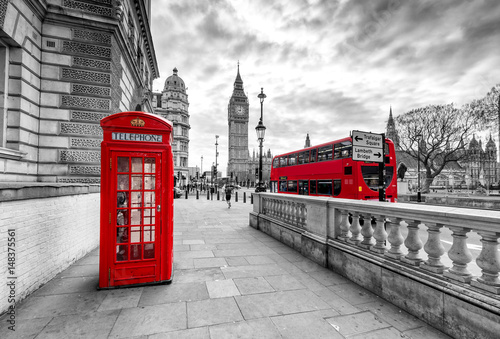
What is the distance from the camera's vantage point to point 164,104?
64812 millimetres

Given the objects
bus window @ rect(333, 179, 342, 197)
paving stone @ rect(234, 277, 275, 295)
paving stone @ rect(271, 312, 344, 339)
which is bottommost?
paving stone @ rect(234, 277, 275, 295)

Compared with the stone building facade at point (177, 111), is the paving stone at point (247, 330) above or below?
below

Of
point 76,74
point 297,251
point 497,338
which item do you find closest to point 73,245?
point 297,251

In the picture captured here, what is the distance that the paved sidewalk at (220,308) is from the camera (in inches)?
107

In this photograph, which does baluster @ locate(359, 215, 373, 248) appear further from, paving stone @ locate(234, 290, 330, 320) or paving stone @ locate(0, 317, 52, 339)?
paving stone @ locate(0, 317, 52, 339)

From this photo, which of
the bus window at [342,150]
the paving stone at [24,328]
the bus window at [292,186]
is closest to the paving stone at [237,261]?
the paving stone at [24,328]

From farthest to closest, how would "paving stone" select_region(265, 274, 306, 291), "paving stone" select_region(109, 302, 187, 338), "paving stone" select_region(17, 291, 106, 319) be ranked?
1. "paving stone" select_region(265, 274, 306, 291)
2. "paving stone" select_region(17, 291, 106, 319)
3. "paving stone" select_region(109, 302, 187, 338)

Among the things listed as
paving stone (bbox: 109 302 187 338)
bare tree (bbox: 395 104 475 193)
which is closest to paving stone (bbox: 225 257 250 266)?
paving stone (bbox: 109 302 187 338)

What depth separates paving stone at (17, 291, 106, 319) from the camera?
3068 millimetres

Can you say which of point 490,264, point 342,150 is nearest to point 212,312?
point 490,264

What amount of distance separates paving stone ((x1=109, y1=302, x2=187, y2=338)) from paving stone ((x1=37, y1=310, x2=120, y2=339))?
100 mm

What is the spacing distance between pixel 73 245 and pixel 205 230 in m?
4.23

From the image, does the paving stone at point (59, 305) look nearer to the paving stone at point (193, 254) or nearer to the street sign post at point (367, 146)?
the paving stone at point (193, 254)

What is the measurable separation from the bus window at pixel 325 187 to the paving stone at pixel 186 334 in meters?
10.1
